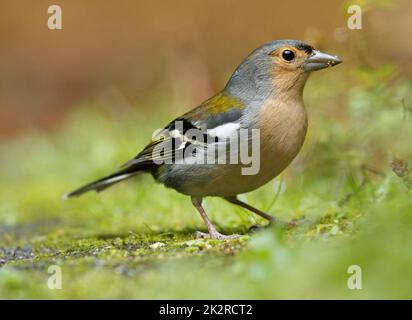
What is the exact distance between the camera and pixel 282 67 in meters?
5.00

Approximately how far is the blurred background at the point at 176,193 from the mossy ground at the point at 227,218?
1 cm

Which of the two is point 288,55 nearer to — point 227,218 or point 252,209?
point 252,209

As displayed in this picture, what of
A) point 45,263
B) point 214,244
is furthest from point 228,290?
point 45,263

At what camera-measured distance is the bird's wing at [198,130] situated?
480 centimetres

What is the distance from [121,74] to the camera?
449 inches

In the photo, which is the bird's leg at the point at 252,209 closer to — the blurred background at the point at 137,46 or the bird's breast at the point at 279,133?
the bird's breast at the point at 279,133

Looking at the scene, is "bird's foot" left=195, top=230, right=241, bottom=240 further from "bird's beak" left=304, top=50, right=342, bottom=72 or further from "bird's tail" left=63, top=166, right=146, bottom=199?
"bird's beak" left=304, top=50, right=342, bottom=72

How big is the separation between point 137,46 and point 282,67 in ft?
27.3

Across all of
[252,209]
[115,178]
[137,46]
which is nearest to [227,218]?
[252,209]

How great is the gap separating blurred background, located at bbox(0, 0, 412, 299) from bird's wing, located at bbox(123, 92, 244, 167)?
0.58m

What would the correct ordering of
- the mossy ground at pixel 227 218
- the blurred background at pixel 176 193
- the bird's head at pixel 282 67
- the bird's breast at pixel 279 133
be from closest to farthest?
1. the mossy ground at pixel 227 218
2. the blurred background at pixel 176 193
3. the bird's breast at pixel 279 133
4. the bird's head at pixel 282 67

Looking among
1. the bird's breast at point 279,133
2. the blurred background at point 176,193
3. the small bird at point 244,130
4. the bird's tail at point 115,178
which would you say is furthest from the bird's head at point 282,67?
the bird's tail at point 115,178
